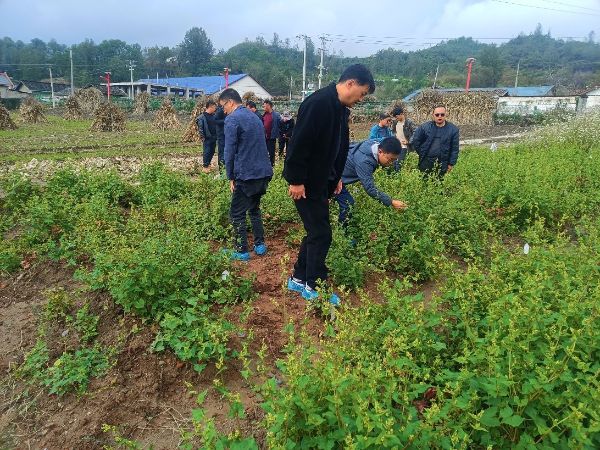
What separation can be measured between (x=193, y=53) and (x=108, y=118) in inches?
3038

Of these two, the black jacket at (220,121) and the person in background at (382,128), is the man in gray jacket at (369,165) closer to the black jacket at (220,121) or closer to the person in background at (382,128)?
the person in background at (382,128)

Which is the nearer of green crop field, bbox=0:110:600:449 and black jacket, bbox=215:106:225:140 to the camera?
green crop field, bbox=0:110:600:449

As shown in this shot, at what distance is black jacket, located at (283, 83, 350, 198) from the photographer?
334 centimetres

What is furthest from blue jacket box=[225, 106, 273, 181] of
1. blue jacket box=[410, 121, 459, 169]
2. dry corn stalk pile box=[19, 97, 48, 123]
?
dry corn stalk pile box=[19, 97, 48, 123]

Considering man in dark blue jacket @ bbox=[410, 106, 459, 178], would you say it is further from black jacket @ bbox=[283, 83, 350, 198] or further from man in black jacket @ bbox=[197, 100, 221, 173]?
man in black jacket @ bbox=[197, 100, 221, 173]

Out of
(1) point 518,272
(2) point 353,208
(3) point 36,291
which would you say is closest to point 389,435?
(1) point 518,272

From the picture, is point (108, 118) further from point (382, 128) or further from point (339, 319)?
point (339, 319)

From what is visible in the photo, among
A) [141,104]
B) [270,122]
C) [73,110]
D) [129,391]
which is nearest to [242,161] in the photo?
[129,391]

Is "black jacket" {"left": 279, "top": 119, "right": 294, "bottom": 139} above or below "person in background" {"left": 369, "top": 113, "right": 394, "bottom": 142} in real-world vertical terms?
below

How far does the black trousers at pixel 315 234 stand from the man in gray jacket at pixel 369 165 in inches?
33.7

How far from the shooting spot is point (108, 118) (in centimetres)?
2270

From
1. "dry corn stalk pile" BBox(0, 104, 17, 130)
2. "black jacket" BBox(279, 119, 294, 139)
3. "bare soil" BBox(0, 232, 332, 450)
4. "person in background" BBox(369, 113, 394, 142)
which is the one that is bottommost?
"bare soil" BBox(0, 232, 332, 450)

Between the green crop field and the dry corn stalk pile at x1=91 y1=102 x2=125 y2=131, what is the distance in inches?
693

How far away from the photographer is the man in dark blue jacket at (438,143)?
21.5ft
